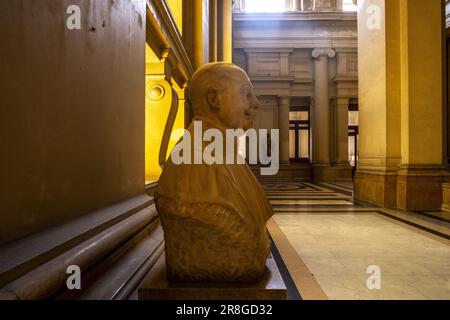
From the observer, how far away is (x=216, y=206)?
146 centimetres

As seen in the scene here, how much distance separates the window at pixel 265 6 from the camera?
14766 mm

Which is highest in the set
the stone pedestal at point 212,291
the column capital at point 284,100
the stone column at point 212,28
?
the stone column at point 212,28

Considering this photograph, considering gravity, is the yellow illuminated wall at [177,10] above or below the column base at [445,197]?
above

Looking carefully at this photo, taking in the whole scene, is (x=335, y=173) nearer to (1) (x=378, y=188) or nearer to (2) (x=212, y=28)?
(1) (x=378, y=188)

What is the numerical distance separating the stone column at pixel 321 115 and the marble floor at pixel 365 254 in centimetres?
826

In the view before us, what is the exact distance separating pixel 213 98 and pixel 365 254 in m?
2.24

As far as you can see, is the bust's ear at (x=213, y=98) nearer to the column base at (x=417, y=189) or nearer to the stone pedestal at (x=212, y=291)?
the stone pedestal at (x=212, y=291)

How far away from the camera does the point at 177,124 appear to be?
5574 millimetres

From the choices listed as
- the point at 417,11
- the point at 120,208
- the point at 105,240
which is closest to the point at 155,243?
the point at 120,208

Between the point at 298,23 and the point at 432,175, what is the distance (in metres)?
10.6

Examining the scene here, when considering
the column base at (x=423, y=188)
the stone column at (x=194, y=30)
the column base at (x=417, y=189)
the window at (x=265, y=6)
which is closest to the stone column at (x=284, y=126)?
the window at (x=265, y=6)

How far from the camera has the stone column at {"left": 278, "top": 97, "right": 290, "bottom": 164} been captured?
13.4 metres

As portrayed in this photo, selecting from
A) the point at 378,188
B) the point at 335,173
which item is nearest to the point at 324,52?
the point at 335,173

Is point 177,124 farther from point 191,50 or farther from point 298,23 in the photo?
point 298,23
